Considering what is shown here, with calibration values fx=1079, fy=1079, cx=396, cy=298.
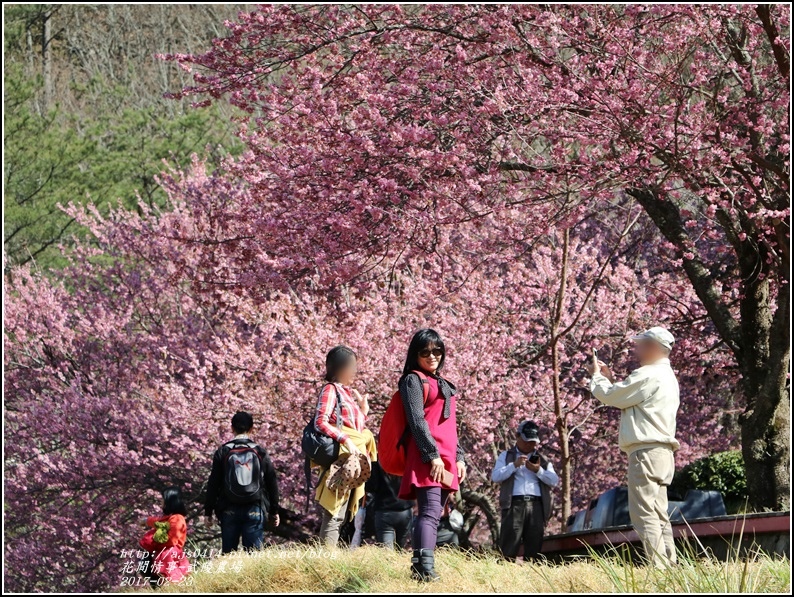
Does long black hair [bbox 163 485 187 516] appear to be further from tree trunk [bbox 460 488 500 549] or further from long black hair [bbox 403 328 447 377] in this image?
tree trunk [bbox 460 488 500 549]

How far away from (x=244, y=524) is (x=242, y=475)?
15.5 inches

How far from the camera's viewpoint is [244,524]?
7.70 meters

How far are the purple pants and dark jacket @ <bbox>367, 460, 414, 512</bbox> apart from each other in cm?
234

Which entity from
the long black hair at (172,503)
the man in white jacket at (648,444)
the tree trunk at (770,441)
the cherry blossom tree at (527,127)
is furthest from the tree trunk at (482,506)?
the man in white jacket at (648,444)

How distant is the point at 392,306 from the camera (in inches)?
500

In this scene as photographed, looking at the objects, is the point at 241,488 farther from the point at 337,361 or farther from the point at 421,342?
the point at 421,342

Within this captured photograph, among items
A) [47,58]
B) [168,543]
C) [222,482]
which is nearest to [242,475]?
[222,482]

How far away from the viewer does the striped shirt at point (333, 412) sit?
21.9 feet

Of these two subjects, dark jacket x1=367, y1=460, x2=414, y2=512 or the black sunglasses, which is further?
dark jacket x1=367, y1=460, x2=414, y2=512

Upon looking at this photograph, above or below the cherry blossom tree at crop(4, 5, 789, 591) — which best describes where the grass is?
below

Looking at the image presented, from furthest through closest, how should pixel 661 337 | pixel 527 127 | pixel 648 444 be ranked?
pixel 527 127 → pixel 661 337 → pixel 648 444

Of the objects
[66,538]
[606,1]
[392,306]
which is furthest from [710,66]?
[66,538]

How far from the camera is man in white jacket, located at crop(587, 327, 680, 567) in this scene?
5.78 meters

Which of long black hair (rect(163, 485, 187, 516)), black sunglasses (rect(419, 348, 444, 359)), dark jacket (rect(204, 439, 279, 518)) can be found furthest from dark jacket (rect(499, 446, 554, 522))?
black sunglasses (rect(419, 348, 444, 359))
